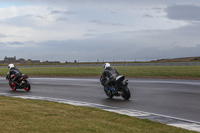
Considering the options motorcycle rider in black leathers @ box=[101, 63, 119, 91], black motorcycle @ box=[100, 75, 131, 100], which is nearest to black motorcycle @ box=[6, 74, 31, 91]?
motorcycle rider in black leathers @ box=[101, 63, 119, 91]

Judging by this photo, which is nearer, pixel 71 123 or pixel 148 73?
pixel 71 123

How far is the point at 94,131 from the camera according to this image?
721cm

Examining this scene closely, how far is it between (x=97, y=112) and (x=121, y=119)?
1.42 m

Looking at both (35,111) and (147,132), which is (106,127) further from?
(35,111)

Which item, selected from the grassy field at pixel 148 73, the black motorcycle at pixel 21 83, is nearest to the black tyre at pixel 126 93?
the black motorcycle at pixel 21 83

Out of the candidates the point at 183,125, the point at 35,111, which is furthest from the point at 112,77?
the point at 183,125

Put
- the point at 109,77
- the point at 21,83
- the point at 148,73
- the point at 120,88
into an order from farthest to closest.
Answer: the point at 148,73
the point at 21,83
the point at 109,77
the point at 120,88

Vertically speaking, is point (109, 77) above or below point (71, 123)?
above

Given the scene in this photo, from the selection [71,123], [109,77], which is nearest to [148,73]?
[109,77]

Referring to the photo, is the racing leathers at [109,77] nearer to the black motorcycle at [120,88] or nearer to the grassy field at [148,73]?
the black motorcycle at [120,88]

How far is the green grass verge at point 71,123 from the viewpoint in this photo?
7.37 metres

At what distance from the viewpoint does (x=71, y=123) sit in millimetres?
8039

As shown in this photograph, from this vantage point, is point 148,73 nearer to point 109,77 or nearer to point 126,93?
point 109,77

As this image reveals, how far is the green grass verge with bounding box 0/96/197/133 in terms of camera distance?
24.2 ft
